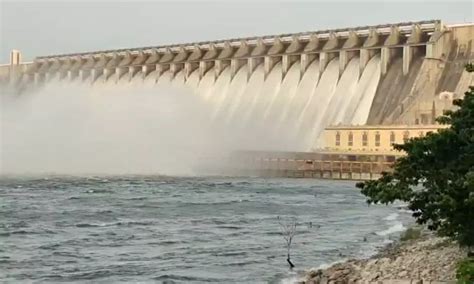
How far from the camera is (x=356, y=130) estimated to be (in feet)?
219

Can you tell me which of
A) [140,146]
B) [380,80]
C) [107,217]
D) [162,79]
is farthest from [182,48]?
[107,217]

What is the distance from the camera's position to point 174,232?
27828mm

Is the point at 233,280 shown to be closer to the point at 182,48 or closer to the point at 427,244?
the point at 427,244

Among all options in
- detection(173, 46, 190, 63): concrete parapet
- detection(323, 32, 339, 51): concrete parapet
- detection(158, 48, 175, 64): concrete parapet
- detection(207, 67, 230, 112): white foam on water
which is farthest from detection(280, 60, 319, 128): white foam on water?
detection(158, 48, 175, 64): concrete parapet

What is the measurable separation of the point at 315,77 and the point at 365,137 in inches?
405

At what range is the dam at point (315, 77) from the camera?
66812mm

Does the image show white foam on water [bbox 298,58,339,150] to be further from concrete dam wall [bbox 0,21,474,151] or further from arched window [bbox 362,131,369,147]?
arched window [bbox 362,131,369,147]

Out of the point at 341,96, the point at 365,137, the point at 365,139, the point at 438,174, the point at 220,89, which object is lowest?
the point at 438,174

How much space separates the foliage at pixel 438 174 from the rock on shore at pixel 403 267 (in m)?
0.71

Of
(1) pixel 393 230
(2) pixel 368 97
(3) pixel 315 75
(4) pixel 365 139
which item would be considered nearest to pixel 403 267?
(1) pixel 393 230

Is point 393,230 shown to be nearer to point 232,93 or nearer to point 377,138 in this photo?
point 377,138

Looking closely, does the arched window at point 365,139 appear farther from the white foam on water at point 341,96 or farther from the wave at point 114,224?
the wave at point 114,224

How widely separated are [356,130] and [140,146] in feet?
78.8

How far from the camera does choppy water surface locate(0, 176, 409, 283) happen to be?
2006 cm
